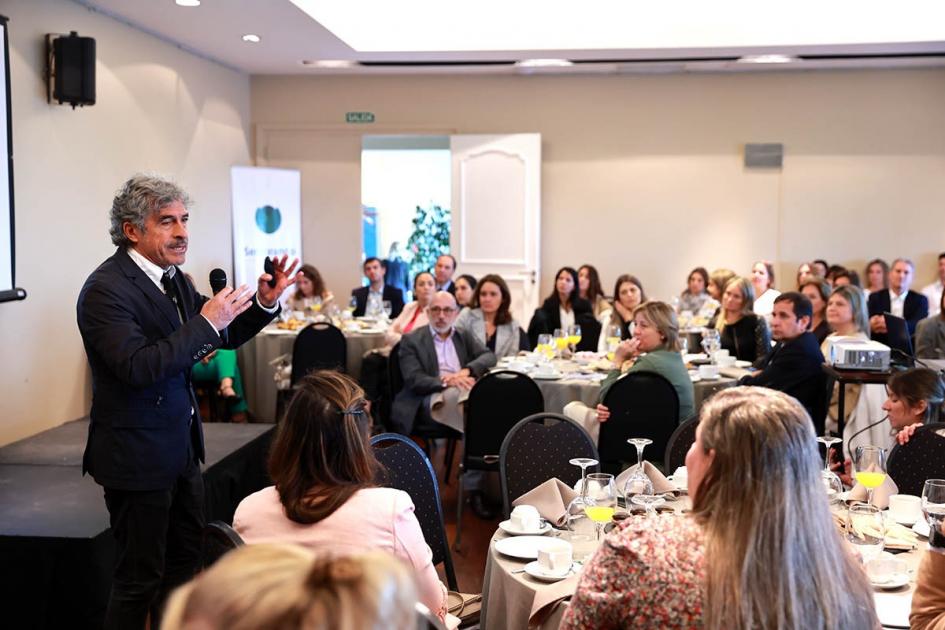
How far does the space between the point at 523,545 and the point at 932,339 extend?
5222 mm

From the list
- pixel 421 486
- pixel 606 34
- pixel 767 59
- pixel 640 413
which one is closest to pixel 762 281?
pixel 767 59

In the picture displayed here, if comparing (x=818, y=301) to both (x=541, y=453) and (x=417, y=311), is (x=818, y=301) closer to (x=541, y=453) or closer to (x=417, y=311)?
(x=417, y=311)

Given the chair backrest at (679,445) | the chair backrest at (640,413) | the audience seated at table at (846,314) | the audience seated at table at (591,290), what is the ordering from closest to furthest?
the chair backrest at (679,445) → the chair backrest at (640,413) → the audience seated at table at (846,314) → the audience seated at table at (591,290)

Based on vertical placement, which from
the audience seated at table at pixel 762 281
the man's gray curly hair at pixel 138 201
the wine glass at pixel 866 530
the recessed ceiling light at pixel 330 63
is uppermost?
the recessed ceiling light at pixel 330 63

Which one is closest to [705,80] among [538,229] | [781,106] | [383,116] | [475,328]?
[781,106]

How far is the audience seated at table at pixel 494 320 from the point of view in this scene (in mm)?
6832

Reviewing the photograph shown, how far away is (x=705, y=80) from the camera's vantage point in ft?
33.9

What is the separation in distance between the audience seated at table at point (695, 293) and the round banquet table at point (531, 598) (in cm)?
689

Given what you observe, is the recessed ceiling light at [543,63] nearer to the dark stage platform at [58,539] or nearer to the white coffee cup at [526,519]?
the dark stage platform at [58,539]

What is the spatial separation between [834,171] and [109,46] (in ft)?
24.7

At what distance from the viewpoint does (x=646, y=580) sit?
1793 millimetres

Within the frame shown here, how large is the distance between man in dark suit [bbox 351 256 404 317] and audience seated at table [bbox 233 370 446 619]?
22.1 feet

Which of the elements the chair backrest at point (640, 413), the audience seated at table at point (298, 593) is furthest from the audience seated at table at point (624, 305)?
the audience seated at table at point (298, 593)

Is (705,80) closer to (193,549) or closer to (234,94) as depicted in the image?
(234,94)
